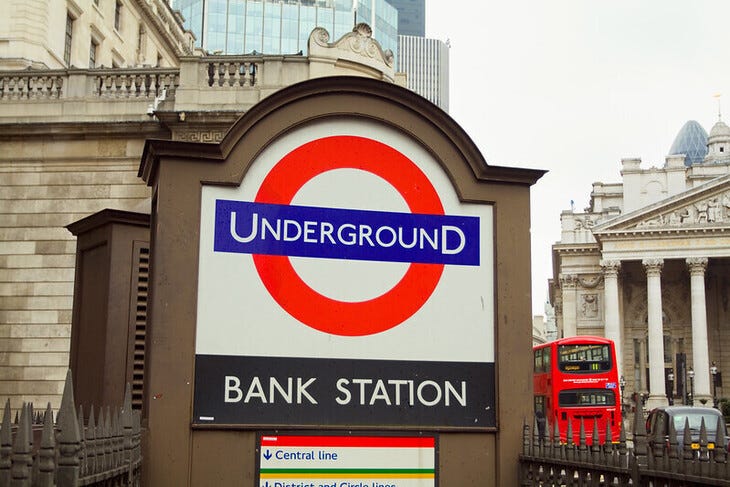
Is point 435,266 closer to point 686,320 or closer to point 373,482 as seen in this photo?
point 373,482

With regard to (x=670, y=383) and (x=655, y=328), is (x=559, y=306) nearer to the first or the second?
(x=670, y=383)

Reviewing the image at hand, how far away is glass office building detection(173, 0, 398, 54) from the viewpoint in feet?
330

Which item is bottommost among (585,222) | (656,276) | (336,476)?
(336,476)

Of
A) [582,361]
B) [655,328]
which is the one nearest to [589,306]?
[655,328]

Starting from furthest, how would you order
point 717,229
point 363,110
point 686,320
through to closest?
point 686,320 < point 717,229 < point 363,110

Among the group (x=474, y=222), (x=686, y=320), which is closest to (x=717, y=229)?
(x=686, y=320)

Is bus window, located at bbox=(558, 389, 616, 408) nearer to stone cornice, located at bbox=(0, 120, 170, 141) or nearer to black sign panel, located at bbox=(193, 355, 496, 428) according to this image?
stone cornice, located at bbox=(0, 120, 170, 141)

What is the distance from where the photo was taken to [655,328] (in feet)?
262

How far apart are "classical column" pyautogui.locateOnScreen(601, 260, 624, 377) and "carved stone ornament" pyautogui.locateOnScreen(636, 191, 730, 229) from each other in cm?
422

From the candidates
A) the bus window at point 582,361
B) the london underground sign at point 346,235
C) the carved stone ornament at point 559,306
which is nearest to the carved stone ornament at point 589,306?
the carved stone ornament at point 559,306

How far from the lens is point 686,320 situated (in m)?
87.4

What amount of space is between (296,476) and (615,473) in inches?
74.6

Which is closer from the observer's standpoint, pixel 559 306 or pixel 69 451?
pixel 69 451

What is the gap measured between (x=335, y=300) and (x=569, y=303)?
278 feet
